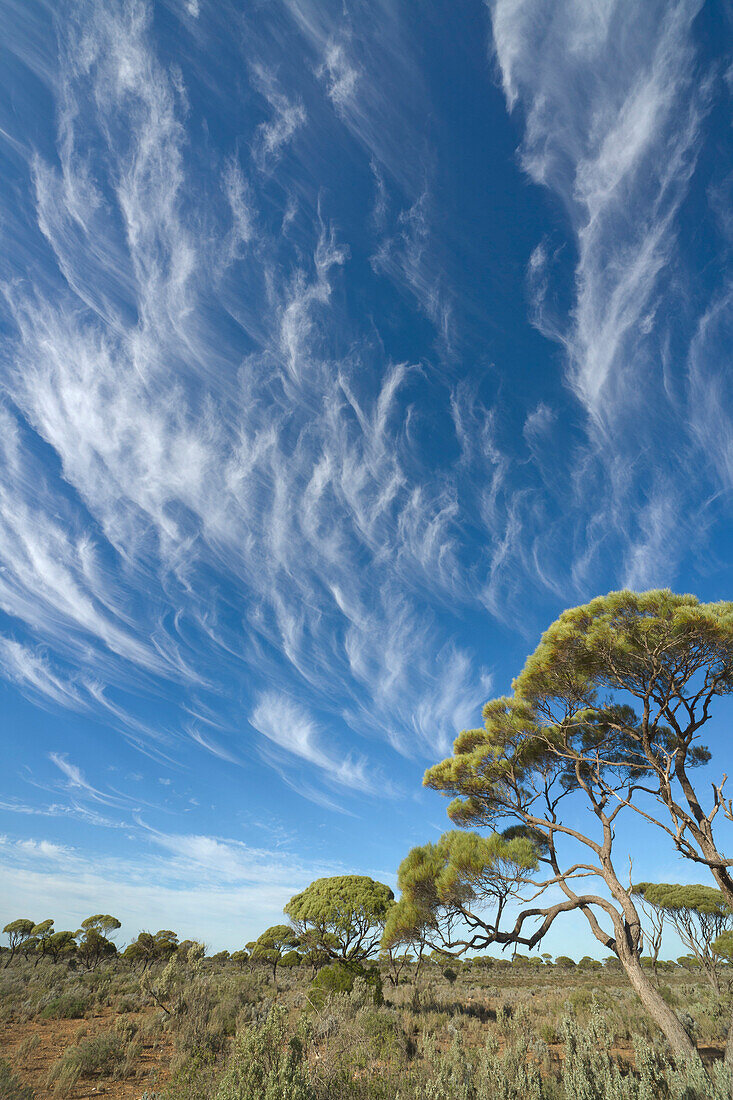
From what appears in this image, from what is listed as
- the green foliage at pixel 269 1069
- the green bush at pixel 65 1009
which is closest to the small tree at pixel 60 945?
the green bush at pixel 65 1009

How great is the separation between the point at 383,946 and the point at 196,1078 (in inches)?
304

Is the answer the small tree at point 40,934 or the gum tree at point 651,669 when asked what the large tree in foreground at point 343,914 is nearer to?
the gum tree at point 651,669

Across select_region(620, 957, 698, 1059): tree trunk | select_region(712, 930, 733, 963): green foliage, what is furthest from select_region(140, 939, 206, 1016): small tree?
select_region(712, 930, 733, 963): green foliage

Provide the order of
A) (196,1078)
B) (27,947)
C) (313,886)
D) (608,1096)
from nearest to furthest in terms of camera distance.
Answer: (608,1096) < (196,1078) < (313,886) < (27,947)

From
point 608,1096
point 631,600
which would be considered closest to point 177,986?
point 608,1096

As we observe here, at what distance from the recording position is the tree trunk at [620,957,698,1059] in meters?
7.22

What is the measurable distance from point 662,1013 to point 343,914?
12.0 metres

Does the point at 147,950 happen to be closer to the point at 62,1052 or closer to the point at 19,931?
the point at 19,931

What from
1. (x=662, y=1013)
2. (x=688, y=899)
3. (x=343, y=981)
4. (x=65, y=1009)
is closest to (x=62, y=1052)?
(x=65, y=1009)

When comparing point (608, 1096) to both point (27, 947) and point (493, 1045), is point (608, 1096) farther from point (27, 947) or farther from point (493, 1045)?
point (27, 947)

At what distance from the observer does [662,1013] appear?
780cm

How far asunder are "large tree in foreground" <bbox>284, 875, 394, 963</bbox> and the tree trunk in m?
9.83

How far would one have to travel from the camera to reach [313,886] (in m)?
18.8

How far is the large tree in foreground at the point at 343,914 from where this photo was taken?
658 inches
